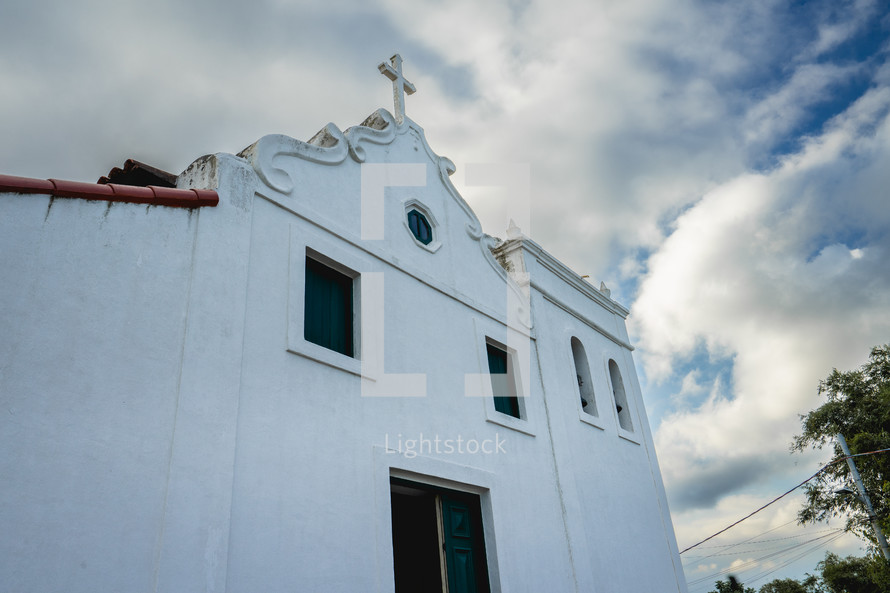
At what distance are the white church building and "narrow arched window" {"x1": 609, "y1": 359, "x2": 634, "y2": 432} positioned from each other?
63.8 inches

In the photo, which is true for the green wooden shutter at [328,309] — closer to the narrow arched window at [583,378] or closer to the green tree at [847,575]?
the narrow arched window at [583,378]

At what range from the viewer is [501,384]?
891 centimetres

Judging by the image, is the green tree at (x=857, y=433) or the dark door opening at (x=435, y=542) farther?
the green tree at (x=857, y=433)

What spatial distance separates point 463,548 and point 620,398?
5931 millimetres

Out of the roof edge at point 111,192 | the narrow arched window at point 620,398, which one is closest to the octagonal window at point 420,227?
the roof edge at point 111,192

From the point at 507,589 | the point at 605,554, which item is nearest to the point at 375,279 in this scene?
the point at 507,589

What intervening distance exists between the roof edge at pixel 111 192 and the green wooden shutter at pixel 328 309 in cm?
137

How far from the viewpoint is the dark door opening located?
6688 millimetres

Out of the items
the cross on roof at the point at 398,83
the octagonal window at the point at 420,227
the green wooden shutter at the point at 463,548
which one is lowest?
the green wooden shutter at the point at 463,548

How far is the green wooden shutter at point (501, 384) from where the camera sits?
8.71m

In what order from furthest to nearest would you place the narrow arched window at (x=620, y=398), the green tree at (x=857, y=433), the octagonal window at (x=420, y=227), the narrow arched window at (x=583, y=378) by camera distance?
the green tree at (x=857, y=433)
the narrow arched window at (x=620, y=398)
the narrow arched window at (x=583, y=378)
the octagonal window at (x=420, y=227)

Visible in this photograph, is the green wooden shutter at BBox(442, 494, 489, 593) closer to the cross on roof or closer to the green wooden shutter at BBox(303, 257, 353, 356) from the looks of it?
the green wooden shutter at BBox(303, 257, 353, 356)

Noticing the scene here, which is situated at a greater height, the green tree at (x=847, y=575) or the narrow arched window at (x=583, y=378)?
the narrow arched window at (x=583, y=378)

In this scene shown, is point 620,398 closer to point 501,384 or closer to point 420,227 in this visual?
point 501,384
